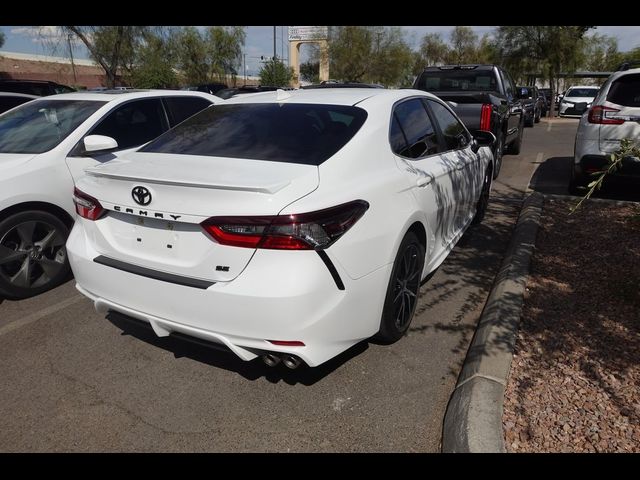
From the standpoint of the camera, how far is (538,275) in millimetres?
4062

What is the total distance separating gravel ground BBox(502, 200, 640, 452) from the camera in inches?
92.4

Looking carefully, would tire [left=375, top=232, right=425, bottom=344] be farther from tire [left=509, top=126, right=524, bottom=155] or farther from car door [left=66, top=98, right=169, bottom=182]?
tire [left=509, top=126, right=524, bottom=155]

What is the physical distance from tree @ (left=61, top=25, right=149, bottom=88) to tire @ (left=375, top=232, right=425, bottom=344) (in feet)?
80.9

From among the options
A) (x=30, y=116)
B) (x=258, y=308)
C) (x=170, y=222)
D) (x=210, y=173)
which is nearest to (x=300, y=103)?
(x=210, y=173)

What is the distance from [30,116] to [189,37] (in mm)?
35765

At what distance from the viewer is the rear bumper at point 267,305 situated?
231cm

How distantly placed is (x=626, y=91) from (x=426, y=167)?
4187mm

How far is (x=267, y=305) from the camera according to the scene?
2.31 m

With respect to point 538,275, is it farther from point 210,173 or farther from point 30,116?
point 30,116

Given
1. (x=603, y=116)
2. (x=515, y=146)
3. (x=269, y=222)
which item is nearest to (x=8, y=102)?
(x=269, y=222)

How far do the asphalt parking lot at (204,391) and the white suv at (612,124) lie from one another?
343cm

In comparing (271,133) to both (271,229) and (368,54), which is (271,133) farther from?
(368,54)

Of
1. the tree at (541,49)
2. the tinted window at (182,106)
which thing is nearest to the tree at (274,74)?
the tree at (541,49)

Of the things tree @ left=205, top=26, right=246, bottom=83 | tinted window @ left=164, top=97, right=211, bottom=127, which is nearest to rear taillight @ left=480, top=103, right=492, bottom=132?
tinted window @ left=164, top=97, right=211, bottom=127
